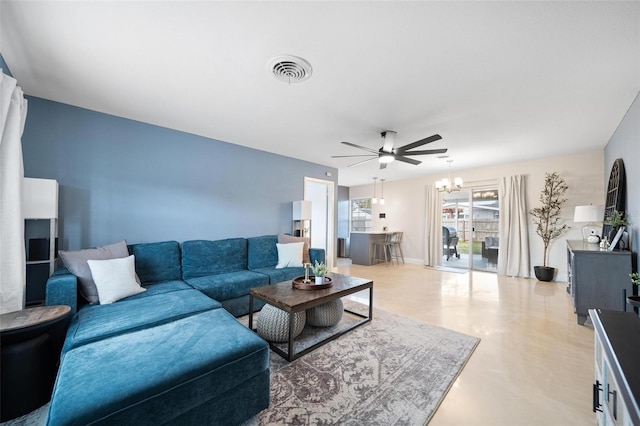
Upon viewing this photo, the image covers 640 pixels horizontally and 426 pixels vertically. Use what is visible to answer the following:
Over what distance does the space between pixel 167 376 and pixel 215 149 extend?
3410 mm

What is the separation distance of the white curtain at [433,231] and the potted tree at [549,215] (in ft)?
6.33

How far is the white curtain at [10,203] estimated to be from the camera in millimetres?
1805

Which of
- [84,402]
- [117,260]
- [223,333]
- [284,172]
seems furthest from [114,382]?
[284,172]

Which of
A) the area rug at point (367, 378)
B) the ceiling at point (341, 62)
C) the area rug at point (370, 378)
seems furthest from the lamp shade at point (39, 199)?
the area rug at point (370, 378)

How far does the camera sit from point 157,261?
2980mm

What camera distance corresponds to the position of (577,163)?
4637 mm

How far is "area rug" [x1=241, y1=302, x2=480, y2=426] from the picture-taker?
4.99 feet

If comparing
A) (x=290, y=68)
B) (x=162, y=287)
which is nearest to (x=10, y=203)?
(x=162, y=287)

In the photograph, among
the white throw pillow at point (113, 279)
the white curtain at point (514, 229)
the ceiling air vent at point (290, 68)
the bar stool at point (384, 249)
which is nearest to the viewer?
the ceiling air vent at point (290, 68)

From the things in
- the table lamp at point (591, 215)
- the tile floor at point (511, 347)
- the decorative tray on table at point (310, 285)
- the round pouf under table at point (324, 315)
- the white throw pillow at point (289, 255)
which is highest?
the table lamp at point (591, 215)

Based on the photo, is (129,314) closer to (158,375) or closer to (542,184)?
(158,375)

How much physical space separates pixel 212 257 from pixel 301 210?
180 cm

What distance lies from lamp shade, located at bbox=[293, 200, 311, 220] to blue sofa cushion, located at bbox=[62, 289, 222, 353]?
2.48 metres

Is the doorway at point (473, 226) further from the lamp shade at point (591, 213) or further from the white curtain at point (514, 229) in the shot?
the lamp shade at point (591, 213)
